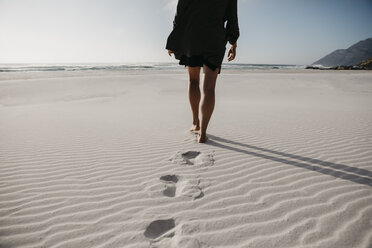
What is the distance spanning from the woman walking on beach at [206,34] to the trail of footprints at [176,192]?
562 mm

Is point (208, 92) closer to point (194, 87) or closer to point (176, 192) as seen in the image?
point (194, 87)

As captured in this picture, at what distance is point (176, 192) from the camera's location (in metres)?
1.81

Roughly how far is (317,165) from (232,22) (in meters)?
2.07

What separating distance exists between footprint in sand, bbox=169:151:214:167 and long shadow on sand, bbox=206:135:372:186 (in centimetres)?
42

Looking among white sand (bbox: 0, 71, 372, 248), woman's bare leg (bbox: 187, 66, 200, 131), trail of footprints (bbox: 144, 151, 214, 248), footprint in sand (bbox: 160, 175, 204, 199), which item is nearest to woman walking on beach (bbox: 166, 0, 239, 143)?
woman's bare leg (bbox: 187, 66, 200, 131)

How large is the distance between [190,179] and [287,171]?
994 millimetres

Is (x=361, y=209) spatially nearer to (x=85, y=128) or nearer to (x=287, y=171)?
(x=287, y=171)

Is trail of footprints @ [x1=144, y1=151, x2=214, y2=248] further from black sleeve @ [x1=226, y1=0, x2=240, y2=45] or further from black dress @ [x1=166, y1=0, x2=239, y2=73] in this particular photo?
black sleeve @ [x1=226, y1=0, x2=240, y2=45]

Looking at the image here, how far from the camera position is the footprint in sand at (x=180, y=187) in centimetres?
176

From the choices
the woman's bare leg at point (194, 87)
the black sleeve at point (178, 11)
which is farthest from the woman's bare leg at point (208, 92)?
the black sleeve at point (178, 11)

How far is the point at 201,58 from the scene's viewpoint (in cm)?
292

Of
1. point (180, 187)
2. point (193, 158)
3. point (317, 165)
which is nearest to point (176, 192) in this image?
point (180, 187)

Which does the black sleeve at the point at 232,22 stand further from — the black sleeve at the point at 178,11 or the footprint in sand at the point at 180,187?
the footprint in sand at the point at 180,187

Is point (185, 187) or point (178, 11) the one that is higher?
point (178, 11)
